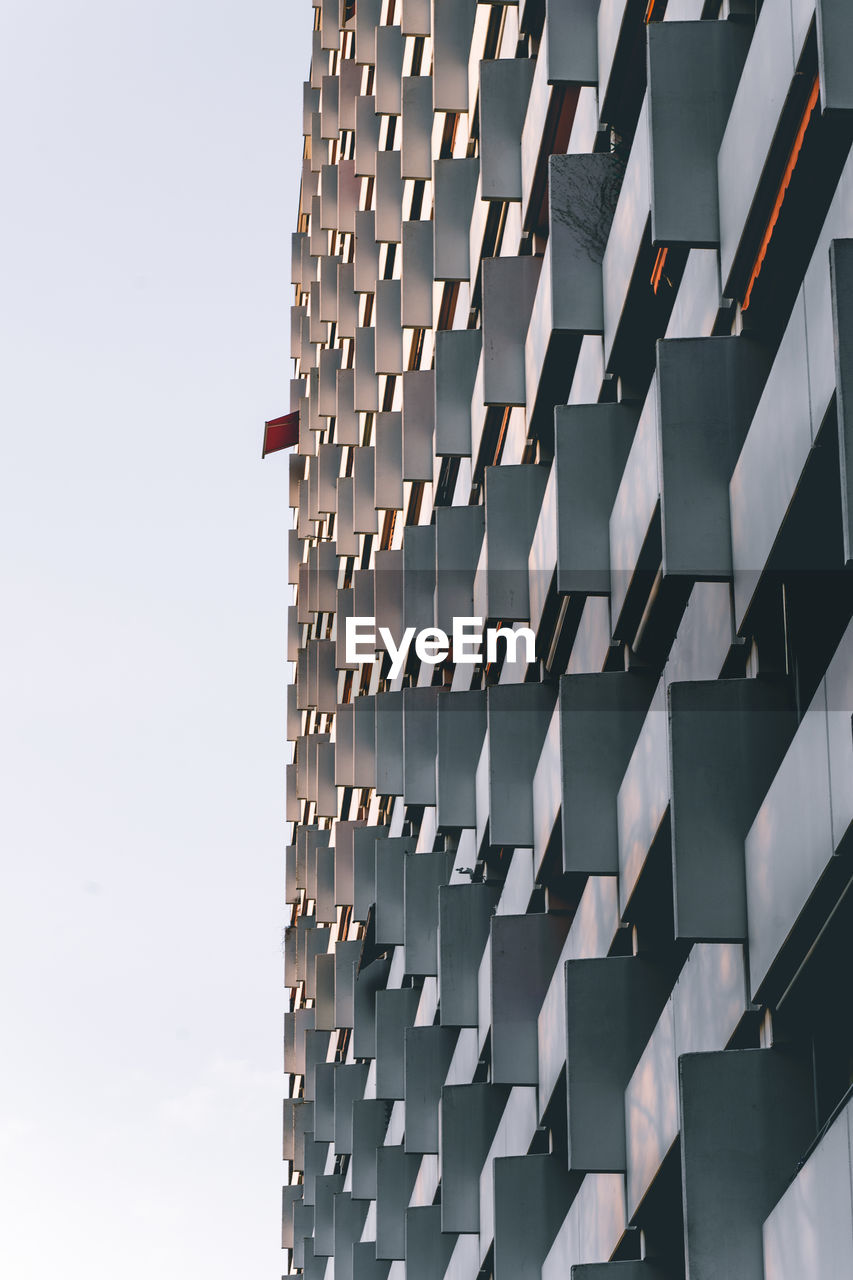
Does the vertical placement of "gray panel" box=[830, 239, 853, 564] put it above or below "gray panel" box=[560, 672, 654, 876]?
below

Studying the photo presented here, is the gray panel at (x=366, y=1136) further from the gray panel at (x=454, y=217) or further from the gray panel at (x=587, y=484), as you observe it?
the gray panel at (x=587, y=484)

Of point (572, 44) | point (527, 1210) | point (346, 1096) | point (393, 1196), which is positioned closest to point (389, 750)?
point (393, 1196)

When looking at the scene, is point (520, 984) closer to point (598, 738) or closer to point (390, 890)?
point (598, 738)

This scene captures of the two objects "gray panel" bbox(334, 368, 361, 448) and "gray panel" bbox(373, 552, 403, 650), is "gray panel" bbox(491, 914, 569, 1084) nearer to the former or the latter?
"gray panel" bbox(373, 552, 403, 650)

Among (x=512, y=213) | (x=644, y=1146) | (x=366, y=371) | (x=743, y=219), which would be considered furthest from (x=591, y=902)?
(x=366, y=371)

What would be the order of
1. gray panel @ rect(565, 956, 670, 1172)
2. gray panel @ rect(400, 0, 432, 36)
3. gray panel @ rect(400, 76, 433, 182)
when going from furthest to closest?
gray panel @ rect(400, 0, 432, 36) → gray panel @ rect(400, 76, 433, 182) → gray panel @ rect(565, 956, 670, 1172)

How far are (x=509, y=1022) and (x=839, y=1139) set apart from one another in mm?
12685

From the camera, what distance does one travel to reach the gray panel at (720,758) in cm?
1589

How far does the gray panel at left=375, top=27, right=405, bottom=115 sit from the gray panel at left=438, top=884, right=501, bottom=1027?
19587mm

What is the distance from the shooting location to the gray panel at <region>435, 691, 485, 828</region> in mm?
30594

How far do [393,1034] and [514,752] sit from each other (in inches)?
542

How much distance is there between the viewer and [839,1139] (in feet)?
41.5

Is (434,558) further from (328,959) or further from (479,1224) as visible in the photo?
(328,959)

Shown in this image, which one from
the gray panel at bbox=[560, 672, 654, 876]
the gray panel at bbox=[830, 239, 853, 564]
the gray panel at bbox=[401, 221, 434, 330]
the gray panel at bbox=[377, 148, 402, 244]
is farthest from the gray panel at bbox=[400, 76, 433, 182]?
the gray panel at bbox=[830, 239, 853, 564]
